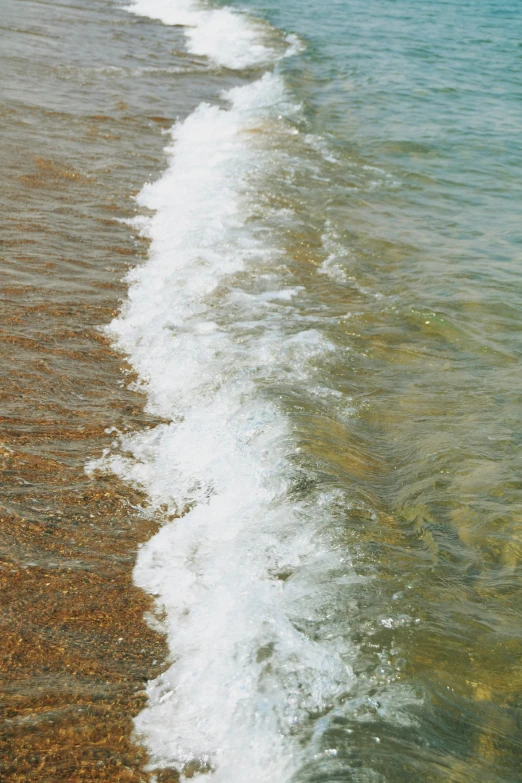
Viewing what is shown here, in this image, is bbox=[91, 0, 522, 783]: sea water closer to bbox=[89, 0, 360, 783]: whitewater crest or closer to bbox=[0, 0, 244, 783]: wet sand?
bbox=[89, 0, 360, 783]: whitewater crest

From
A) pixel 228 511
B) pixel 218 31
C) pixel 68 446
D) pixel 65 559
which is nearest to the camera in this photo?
pixel 65 559

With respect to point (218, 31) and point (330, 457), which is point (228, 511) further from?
point (218, 31)

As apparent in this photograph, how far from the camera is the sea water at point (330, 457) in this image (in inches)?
118

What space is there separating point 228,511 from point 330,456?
0.79 meters

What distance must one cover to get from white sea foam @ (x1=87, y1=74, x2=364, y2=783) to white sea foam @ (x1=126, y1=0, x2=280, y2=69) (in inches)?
411

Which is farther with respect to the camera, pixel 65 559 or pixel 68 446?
pixel 68 446

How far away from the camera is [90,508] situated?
405 cm

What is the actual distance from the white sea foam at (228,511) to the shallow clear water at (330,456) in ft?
0.04

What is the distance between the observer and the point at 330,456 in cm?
456

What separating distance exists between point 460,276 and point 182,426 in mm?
3983

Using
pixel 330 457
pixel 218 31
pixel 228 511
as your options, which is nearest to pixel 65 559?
pixel 228 511

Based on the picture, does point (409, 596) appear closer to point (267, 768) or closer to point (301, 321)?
point (267, 768)

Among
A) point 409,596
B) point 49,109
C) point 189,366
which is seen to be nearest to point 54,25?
point 49,109

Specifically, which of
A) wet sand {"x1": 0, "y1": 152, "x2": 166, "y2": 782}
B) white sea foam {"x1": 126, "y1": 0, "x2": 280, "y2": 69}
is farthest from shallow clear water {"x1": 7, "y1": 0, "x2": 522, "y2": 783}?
white sea foam {"x1": 126, "y1": 0, "x2": 280, "y2": 69}
